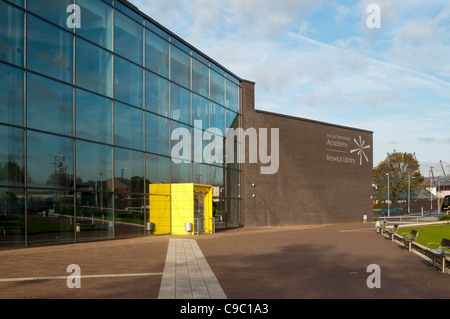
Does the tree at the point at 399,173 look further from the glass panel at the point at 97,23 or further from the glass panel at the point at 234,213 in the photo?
the glass panel at the point at 97,23

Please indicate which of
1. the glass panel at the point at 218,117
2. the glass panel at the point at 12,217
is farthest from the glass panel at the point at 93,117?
the glass panel at the point at 218,117

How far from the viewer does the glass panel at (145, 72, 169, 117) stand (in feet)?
85.0

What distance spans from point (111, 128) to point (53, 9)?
621cm

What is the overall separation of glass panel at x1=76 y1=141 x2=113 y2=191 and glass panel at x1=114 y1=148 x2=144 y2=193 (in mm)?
553

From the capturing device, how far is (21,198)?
17.6m

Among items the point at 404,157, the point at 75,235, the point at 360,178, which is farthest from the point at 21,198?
the point at 404,157

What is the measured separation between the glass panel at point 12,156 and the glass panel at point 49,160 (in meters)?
0.33

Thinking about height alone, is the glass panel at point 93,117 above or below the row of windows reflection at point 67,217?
above

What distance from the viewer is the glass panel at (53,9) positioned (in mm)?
18641

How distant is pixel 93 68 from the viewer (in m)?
21.8

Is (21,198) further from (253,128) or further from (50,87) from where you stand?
(253,128)

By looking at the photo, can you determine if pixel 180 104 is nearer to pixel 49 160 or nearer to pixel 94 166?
pixel 94 166

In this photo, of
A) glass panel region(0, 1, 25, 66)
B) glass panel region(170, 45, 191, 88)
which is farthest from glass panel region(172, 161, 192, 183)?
glass panel region(0, 1, 25, 66)
